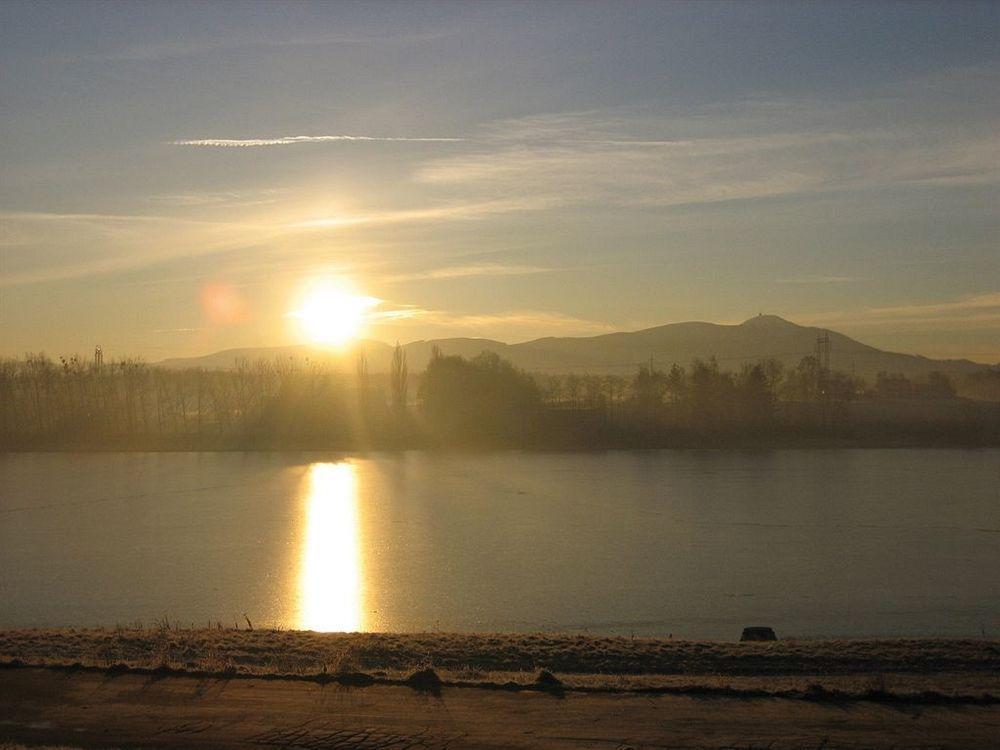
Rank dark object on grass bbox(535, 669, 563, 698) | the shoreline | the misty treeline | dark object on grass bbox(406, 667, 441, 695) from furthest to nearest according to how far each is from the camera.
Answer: the misty treeline → dark object on grass bbox(406, 667, 441, 695) → dark object on grass bbox(535, 669, 563, 698) → the shoreline

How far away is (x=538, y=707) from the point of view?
309 inches

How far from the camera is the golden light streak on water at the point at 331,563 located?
46.5 feet

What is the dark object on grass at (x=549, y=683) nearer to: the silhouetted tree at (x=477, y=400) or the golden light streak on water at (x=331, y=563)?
the golden light streak on water at (x=331, y=563)

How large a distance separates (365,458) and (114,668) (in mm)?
40214

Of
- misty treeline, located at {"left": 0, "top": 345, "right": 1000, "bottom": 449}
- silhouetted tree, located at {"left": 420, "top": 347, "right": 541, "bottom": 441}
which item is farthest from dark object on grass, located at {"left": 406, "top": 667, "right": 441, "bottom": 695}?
silhouetted tree, located at {"left": 420, "top": 347, "right": 541, "bottom": 441}

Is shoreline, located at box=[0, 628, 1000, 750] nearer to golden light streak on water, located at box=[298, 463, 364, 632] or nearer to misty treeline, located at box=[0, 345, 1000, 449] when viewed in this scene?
golden light streak on water, located at box=[298, 463, 364, 632]

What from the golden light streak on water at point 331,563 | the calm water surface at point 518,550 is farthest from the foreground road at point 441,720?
the golden light streak on water at point 331,563

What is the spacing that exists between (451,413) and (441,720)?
51.0 meters

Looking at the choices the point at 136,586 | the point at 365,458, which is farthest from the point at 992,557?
the point at 365,458

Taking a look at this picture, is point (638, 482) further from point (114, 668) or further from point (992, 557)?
point (114, 668)

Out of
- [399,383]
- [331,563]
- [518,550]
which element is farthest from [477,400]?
[331,563]

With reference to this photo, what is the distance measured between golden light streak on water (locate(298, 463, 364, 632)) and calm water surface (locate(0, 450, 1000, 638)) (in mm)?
79

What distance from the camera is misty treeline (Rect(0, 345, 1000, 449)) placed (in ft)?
185

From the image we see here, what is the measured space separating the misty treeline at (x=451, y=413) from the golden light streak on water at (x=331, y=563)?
23.3 m
